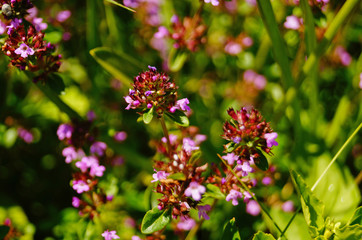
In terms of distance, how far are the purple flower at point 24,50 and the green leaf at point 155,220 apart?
31.9 inches

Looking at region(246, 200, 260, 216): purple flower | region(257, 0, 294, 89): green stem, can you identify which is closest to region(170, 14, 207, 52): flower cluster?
region(257, 0, 294, 89): green stem

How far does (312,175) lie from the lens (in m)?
2.10

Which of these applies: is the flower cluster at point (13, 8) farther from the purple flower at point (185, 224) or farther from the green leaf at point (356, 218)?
the green leaf at point (356, 218)

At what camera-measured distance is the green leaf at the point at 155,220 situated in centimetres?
131

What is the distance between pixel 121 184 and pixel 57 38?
0.99 m

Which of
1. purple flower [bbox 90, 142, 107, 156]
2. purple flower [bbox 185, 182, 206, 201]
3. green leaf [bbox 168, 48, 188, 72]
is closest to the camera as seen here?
purple flower [bbox 185, 182, 206, 201]

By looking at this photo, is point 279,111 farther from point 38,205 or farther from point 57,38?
→ point 38,205

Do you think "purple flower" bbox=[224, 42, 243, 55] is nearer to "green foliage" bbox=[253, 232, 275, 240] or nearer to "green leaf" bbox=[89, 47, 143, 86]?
"green leaf" bbox=[89, 47, 143, 86]

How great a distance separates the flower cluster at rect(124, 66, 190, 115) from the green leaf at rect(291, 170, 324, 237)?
0.53 meters

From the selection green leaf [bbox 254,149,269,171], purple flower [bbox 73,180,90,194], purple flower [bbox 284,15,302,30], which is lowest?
purple flower [bbox 73,180,90,194]

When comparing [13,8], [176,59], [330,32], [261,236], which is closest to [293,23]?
[330,32]

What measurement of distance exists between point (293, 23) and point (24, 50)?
1502 mm

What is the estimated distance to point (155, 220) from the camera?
134cm

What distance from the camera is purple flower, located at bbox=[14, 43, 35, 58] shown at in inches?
54.6
